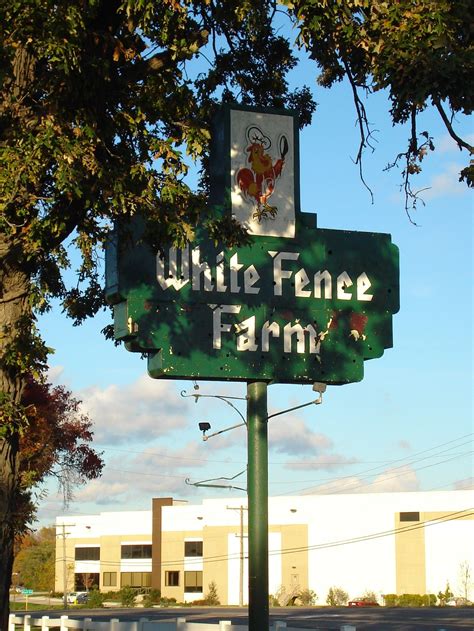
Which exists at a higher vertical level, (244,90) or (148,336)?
(244,90)

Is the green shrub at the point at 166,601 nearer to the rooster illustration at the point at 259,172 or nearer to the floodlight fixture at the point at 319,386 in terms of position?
the floodlight fixture at the point at 319,386

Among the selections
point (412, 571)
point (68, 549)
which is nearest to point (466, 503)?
point (412, 571)

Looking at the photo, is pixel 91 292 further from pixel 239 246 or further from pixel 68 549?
pixel 68 549

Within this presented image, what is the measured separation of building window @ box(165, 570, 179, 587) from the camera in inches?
3706

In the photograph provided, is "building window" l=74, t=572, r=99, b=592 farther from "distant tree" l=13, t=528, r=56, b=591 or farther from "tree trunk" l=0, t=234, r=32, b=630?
"tree trunk" l=0, t=234, r=32, b=630

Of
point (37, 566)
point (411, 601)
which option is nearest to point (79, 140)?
point (411, 601)

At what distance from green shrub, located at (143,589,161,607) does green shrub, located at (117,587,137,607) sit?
1.01m

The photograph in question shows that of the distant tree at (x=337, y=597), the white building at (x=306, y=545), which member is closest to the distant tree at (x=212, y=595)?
the white building at (x=306, y=545)

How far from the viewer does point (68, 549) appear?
10762 centimetres

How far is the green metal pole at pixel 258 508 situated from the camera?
41.4 ft

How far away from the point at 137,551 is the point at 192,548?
8442mm

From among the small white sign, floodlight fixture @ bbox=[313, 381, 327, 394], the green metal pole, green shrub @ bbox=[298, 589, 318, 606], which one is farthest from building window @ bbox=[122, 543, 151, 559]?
the small white sign

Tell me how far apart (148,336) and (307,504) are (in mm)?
75895

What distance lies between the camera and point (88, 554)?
104 m
